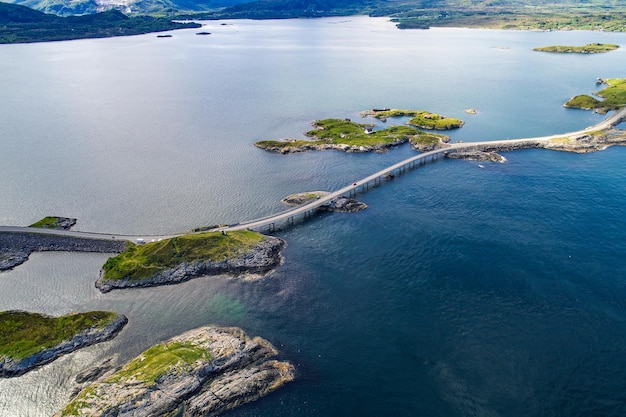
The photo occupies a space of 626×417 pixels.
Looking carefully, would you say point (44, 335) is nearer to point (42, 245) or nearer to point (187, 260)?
point (187, 260)

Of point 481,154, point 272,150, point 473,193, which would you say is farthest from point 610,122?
point 272,150

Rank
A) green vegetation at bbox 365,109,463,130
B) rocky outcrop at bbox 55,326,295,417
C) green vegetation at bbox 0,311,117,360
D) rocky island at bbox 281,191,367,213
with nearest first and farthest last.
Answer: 1. rocky outcrop at bbox 55,326,295,417
2. green vegetation at bbox 0,311,117,360
3. rocky island at bbox 281,191,367,213
4. green vegetation at bbox 365,109,463,130

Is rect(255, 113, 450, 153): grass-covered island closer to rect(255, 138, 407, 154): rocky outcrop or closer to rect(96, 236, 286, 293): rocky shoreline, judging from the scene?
rect(255, 138, 407, 154): rocky outcrop

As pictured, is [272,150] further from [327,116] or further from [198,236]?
[198,236]

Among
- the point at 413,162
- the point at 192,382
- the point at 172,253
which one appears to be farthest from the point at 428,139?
the point at 192,382

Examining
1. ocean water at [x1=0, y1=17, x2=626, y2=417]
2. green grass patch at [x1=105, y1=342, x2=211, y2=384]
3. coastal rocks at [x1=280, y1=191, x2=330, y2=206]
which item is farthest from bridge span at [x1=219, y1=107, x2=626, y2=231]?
green grass patch at [x1=105, y1=342, x2=211, y2=384]

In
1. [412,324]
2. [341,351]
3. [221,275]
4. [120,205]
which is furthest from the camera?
[120,205]
